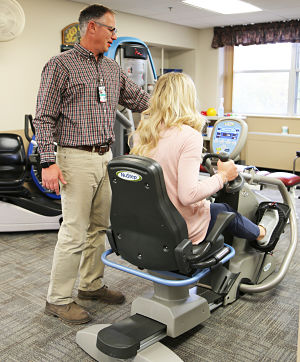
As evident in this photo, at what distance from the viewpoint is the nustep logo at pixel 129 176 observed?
1.79 meters

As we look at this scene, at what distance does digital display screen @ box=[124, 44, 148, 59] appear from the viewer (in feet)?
16.1

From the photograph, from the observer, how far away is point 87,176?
227cm

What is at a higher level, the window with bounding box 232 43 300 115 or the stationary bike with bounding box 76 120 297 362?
the window with bounding box 232 43 300 115

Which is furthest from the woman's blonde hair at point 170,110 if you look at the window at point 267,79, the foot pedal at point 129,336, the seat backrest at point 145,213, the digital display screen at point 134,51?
the window at point 267,79

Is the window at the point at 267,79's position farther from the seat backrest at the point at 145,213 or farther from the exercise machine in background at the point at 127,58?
the seat backrest at the point at 145,213

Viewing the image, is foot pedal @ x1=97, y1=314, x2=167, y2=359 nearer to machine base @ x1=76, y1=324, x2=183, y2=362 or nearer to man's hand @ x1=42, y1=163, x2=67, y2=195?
machine base @ x1=76, y1=324, x2=183, y2=362

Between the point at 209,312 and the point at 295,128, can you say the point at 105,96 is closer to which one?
the point at 209,312

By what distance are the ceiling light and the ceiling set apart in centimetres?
13

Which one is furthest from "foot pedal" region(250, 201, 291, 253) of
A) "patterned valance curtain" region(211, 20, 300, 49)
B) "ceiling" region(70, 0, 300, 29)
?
"patterned valance curtain" region(211, 20, 300, 49)

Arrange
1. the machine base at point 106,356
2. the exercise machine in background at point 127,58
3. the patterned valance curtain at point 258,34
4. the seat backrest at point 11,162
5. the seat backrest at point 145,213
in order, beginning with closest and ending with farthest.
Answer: the seat backrest at point 145,213, the machine base at point 106,356, the seat backrest at point 11,162, the exercise machine in background at point 127,58, the patterned valance curtain at point 258,34

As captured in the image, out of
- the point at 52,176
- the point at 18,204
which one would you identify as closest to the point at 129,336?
the point at 52,176

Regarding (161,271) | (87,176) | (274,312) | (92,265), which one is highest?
(87,176)

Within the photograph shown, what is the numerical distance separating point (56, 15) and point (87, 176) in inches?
148

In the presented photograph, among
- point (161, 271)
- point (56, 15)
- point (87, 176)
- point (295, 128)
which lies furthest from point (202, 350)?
point (295, 128)
